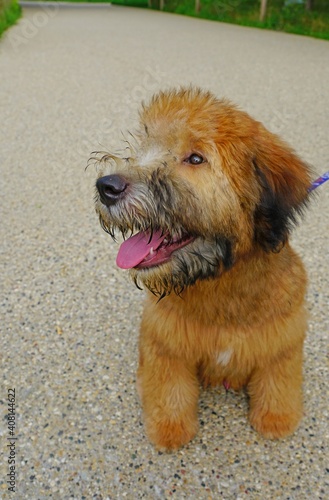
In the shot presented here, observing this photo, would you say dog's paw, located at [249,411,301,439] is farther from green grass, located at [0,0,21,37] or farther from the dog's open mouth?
green grass, located at [0,0,21,37]

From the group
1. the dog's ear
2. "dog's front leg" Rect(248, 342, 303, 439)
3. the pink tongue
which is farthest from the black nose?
"dog's front leg" Rect(248, 342, 303, 439)

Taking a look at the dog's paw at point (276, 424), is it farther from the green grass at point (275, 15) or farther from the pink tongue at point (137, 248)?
the green grass at point (275, 15)

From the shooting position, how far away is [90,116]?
6.95 meters

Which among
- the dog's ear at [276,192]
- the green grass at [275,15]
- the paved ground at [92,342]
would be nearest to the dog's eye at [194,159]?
the dog's ear at [276,192]

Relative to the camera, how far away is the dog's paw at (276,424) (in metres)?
2.26

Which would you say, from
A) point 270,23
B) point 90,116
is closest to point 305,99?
point 90,116

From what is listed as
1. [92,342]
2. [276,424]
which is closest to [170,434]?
[276,424]

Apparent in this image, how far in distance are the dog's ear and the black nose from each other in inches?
18.1

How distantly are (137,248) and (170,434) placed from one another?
99 centimetres

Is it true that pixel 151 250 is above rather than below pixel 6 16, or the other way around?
above

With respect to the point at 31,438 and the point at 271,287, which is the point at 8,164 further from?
the point at 271,287

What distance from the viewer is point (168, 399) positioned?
7.29 feet

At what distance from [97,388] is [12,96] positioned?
6.59 m

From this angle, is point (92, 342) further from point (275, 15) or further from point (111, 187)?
point (275, 15)
